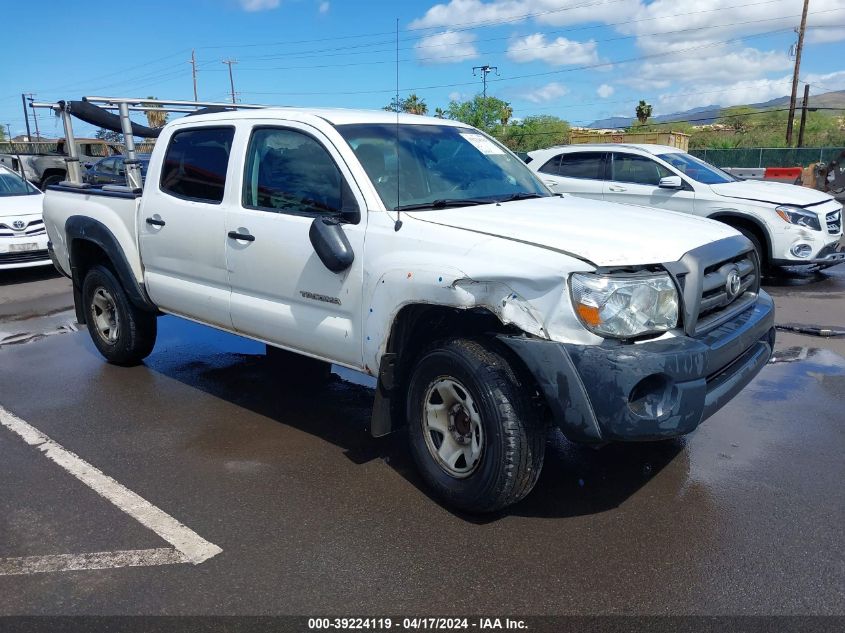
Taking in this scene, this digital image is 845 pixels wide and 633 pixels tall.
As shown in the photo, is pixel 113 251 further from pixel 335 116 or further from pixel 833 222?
pixel 833 222

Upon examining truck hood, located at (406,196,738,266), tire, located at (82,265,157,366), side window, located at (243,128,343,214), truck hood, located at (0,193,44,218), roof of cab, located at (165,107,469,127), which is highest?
roof of cab, located at (165,107,469,127)

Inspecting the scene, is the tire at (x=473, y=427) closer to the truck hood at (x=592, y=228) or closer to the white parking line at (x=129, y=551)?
the truck hood at (x=592, y=228)

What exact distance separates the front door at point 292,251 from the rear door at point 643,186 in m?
6.47

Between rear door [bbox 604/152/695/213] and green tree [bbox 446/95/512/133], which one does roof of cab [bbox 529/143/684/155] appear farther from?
green tree [bbox 446/95/512/133]

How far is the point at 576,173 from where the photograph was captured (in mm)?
10812

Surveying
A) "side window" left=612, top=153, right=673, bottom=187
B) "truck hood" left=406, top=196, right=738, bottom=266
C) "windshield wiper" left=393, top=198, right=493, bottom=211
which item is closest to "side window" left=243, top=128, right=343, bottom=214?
"windshield wiper" left=393, top=198, right=493, bottom=211

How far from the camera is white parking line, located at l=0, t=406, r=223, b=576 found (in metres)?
3.12

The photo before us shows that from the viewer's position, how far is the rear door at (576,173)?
10.5 metres

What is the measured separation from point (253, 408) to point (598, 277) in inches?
116

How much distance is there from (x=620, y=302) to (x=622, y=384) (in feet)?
1.16

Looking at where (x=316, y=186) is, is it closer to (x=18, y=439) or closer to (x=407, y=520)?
(x=407, y=520)

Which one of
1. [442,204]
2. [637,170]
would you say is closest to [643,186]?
[637,170]

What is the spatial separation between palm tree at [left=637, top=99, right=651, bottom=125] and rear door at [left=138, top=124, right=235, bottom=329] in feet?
196

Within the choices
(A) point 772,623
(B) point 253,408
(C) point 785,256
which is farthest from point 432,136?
(C) point 785,256
